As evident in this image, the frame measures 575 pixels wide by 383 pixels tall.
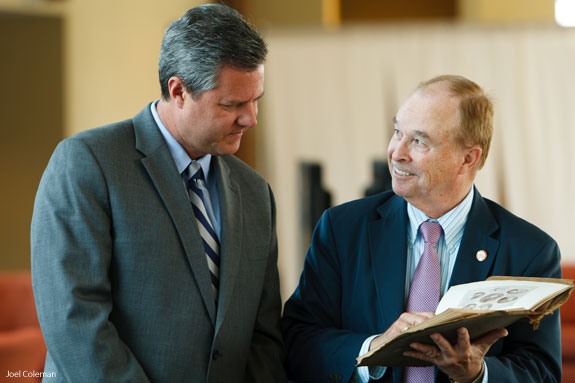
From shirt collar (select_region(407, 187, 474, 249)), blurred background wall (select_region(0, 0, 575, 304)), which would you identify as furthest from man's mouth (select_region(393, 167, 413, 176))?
blurred background wall (select_region(0, 0, 575, 304))

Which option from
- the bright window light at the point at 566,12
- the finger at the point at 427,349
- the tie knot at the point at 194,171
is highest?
the bright window light at the point at 566,12

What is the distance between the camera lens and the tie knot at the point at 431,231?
2.19 metres

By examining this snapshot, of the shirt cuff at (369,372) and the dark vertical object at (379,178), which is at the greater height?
the dark vertical object at (379,178)

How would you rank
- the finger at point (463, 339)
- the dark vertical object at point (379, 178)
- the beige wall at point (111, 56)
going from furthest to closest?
the beige wall at point (111, 56) < the dark vertical object at point (379, 178) < the finger at point (463, 339)

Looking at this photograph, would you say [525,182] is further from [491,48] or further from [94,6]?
[94,6]

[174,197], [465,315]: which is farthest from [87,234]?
[465,315]

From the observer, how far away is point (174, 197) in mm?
2023

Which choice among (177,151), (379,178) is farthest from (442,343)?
(379,178)

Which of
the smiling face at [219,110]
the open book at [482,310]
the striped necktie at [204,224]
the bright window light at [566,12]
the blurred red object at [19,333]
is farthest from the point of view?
the bright window light at [566,12]

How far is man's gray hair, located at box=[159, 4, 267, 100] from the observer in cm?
196

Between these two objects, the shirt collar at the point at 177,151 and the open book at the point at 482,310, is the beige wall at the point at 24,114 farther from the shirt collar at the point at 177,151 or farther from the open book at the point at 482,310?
the open book at the point at 482,310

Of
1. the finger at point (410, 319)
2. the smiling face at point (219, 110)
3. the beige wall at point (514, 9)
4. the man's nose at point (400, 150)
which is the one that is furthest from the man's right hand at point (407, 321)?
the beige wall at point (514, 9)

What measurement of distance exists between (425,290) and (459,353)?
0.31m

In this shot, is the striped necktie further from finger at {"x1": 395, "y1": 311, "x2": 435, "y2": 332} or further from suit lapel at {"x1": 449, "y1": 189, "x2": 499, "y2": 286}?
suit lapel at {"x1": 449, "y1": 189, "x2": 499, "y2": 286}
